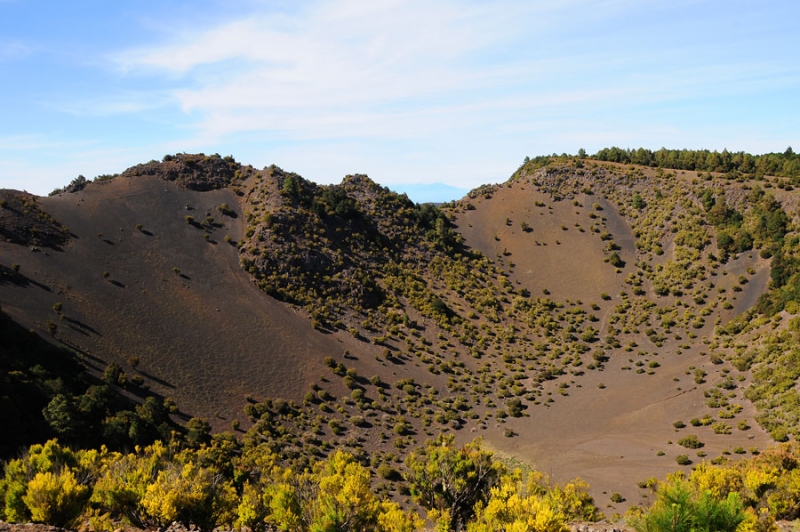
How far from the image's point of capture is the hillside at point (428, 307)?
45312 mm

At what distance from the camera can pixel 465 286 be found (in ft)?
246

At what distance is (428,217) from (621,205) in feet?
124

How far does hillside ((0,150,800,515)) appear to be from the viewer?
45312 mm

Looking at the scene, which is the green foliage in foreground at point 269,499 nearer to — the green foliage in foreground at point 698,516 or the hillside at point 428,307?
the green foliage in foreground at point 698,516

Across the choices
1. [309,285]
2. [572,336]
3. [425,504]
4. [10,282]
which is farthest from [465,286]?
[10,282]

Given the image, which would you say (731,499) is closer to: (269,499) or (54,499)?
(269,499)

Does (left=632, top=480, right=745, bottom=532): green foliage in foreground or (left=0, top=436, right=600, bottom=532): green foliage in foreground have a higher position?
(left=632, top=480, right=745, bottom=532): green foliage in foreground

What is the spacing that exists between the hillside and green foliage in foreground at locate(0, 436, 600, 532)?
52.7 ft

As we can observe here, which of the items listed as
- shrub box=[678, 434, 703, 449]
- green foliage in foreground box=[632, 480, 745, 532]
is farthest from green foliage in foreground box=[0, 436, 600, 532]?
shrub box=[678, 434, 703, 449]

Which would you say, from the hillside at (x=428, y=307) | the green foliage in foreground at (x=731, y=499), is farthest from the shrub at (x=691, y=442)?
the green foliage in foreground at (x=731, y=499)

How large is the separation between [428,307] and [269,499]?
47131 mm

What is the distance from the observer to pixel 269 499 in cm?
2230

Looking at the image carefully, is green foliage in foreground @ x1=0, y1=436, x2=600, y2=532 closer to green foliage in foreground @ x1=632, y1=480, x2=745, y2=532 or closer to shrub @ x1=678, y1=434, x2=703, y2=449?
green foliage in foreground @ x1=632, y1=480, x2=745, y2=532

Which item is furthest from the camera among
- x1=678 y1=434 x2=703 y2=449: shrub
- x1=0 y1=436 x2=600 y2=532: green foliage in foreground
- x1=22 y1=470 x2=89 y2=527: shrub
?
x1=678 y1=434 x2=703 y2=449: shrub
